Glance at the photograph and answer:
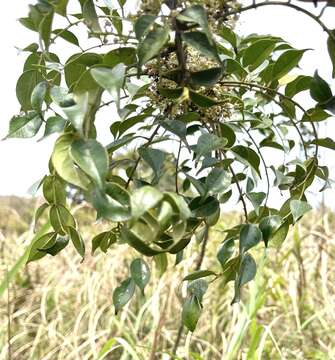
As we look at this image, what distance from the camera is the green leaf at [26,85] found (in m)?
0.59

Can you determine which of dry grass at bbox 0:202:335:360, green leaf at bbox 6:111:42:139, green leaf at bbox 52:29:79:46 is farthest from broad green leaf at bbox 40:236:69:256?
dry grass at bbox 0:202:335:360

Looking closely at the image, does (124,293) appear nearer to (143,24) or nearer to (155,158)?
(155,158)

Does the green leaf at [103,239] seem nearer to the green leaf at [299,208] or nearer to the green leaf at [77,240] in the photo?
the green leaf at [77,240]

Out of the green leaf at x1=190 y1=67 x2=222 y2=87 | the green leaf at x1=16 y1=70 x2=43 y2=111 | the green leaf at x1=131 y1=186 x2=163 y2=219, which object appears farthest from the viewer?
the green leaf at x1=16 y1=70 x2=43 y2=111

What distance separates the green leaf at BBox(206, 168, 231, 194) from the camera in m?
0.53

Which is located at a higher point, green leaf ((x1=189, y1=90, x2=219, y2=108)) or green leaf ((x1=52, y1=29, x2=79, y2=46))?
green leaf ((x1=52, y1=29, x2=79, y2=46))

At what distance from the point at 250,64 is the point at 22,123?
27 cm

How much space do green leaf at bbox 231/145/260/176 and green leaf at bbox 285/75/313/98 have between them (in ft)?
0.33

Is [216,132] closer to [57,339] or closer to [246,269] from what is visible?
[246,269]

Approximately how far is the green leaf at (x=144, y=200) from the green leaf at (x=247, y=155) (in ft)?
0.90

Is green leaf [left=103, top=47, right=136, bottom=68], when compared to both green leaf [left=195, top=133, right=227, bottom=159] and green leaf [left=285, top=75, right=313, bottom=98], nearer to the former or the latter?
green leaf [left=195, top=133, right=227, bottom=159]

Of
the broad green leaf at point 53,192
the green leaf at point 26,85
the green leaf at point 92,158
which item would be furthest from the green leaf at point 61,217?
the green leaf at point 92,158

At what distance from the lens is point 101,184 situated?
1.17 ft

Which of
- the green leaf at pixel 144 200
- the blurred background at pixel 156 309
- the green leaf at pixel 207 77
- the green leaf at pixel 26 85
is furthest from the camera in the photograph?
the blurred background at pixel 156 309
